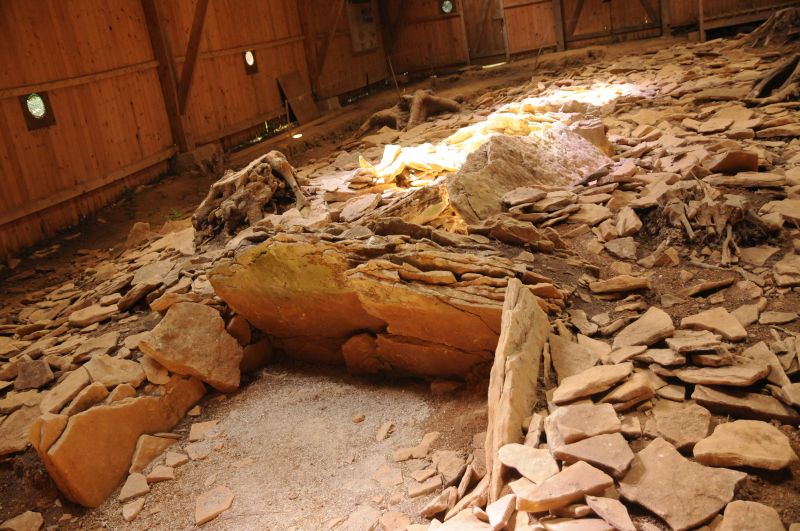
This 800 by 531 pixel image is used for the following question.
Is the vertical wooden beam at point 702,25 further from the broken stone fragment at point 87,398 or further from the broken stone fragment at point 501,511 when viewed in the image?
the broken stone fragment at point 87,398

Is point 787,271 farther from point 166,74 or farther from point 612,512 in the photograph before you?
point 166,74

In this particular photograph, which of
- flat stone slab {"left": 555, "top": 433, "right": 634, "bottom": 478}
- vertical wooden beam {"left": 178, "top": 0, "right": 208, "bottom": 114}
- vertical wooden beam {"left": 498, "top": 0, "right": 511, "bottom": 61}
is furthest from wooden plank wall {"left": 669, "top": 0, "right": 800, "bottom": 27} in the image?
flat stone slab {"left": 555, "top": 433, "right": 634, "bottom": 478}

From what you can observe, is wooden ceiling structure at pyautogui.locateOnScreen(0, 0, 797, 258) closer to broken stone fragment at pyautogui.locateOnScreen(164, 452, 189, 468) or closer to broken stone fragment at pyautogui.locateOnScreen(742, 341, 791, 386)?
broken stone fragment at pyautogui.locateOnScreen(164, 452, 189, 468)

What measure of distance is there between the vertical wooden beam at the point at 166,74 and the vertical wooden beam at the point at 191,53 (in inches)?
3.6

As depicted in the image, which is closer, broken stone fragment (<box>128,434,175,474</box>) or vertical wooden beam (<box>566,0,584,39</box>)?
broken stone fragment (<box>128,434,175,474</box>)

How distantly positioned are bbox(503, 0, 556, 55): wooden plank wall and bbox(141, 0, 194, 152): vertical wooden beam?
9236 millimetres

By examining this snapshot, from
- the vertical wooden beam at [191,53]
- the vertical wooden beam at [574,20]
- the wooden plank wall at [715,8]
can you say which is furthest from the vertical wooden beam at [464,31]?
the vertical wooden beam at [191,53]

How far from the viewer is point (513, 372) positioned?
324 cm

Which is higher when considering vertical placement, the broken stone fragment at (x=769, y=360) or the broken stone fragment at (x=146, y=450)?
the broken stone fragment at (x=769, y=360)

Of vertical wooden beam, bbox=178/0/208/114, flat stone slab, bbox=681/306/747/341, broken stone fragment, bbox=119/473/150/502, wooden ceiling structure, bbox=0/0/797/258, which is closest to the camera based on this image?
flat stone slab, bbox=681/306/747/341

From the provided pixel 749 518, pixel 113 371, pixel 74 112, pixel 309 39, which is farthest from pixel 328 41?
pixel 749 518

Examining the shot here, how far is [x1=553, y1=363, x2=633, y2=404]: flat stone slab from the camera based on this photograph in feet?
10.1

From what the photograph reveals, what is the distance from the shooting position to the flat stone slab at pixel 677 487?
7.50ft

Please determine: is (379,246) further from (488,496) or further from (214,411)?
(488,496)
